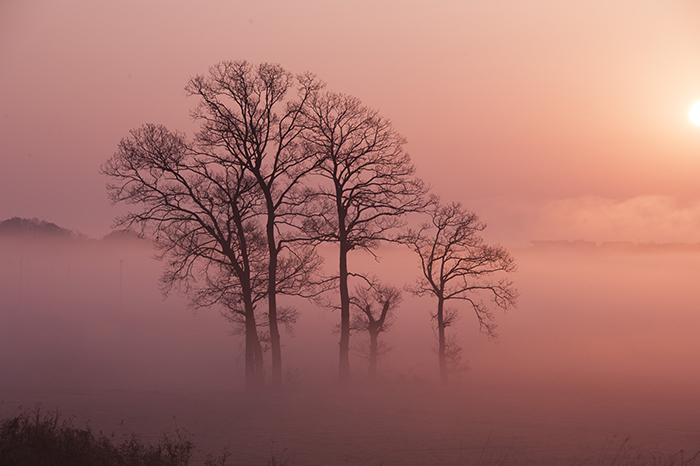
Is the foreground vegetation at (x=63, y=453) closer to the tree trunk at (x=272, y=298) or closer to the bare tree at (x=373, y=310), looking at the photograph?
the tree trunk at (x=272, y=298)

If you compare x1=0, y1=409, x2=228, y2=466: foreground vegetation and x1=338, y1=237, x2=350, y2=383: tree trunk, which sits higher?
x1=338, y1=237, x2=350, y2=383: tree trunk

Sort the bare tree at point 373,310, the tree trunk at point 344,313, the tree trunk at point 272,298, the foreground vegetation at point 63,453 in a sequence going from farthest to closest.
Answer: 1. the bare tree at point 373,310
2. the tree trunk at point 344,313
3. the tree trunk at point 272,298
4. the foreground vegetation at point 63,453

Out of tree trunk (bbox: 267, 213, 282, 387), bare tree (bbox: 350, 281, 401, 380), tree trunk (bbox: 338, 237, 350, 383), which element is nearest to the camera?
A: tree trunk (bbox: 267, 213, 282, 387)

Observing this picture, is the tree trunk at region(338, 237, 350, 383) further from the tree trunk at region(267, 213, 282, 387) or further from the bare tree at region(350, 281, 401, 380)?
the tree trunk at region(267, 213, 282, 387)

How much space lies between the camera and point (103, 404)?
1747 centimetres

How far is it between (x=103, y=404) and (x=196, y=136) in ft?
36.6

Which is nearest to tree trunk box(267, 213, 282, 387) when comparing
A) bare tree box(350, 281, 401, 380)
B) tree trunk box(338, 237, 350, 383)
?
tree trunk box(338, 237, 350, 383)

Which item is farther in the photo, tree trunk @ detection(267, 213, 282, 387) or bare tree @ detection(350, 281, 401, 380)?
bare tree @ detection(350, 281, 401, 380)

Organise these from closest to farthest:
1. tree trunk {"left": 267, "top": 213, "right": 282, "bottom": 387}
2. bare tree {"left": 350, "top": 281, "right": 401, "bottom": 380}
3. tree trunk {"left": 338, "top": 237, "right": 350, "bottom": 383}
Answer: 1. tree trunk {"left": 267, "top": 213, "right": 282, "bottom": 387}
2. tree trunk {"left": 338, "top": 237, "right": 350, "bottom": 383}
3. bare tree {"left": 350, "top": 281, "right": 401, "bottom": 380}

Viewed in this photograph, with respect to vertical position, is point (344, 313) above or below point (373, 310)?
below

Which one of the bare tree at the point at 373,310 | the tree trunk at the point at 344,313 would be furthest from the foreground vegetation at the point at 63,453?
the bare tree at the point at 373,310

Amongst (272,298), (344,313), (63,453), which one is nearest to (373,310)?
(344,313)

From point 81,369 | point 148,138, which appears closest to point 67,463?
point 148,138

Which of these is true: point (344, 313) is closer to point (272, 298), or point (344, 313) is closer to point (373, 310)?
point (272, 298)
